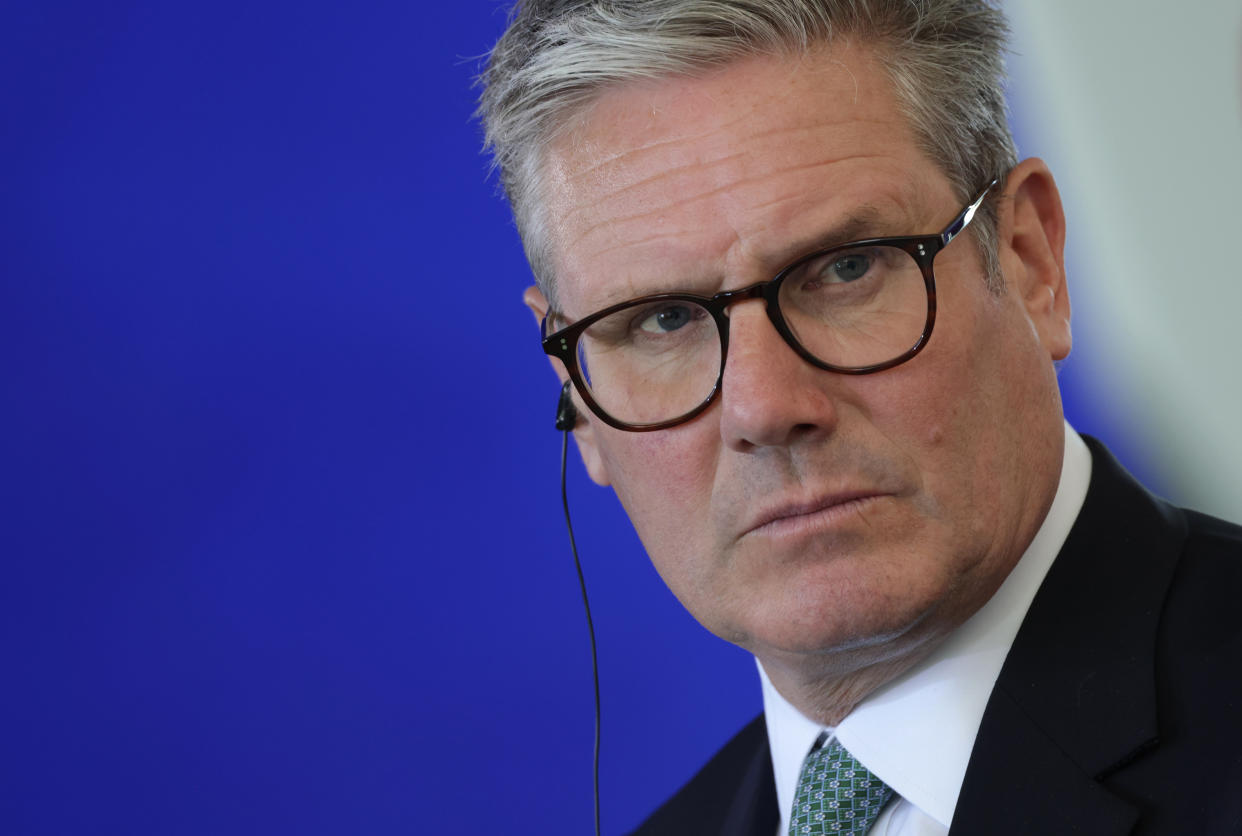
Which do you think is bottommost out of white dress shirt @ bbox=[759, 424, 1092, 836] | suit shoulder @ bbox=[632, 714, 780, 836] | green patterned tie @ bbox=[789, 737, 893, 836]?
suit shoulder @ bbox=[632, 714, 780, 836]

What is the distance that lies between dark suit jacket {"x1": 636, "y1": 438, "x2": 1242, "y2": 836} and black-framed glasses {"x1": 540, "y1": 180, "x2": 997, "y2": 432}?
380 millimetres

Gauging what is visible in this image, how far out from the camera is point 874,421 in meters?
1.58

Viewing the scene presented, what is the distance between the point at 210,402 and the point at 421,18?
0.89 meters

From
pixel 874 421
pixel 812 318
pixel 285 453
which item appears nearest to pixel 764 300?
pixel 812 318

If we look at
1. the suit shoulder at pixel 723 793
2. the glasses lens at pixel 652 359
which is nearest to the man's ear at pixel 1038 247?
the glasses lens at pixel 652 359

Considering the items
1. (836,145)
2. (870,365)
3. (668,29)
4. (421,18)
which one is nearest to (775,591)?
(870,365)

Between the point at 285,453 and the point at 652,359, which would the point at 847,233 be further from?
the point at 285,453

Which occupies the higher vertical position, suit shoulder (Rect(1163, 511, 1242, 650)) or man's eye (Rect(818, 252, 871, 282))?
man's eye (Rect(818, 252, 871, 282))

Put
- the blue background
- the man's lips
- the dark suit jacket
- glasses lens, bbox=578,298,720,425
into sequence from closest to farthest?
the dark suit jacket → the man's lips → glasses lens, bbox=578,298,720,425 → the blue background

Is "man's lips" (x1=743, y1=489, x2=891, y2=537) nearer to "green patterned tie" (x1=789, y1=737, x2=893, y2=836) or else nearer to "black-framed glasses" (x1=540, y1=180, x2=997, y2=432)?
"black-framed glasses" (x1=540, y1=180, x2=997, y2=432)

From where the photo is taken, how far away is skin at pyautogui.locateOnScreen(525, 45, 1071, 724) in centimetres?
157

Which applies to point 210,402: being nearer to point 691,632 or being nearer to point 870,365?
point 691,632

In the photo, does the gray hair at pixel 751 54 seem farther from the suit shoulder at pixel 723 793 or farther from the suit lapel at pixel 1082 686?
the suit shoulder at pixel 723 793

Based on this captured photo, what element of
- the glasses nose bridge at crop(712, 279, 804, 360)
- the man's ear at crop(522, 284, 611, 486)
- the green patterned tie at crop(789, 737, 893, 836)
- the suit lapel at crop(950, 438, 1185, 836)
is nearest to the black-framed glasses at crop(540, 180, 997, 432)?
the glasses nose bridge at crop(712, 279, 804, 360)
